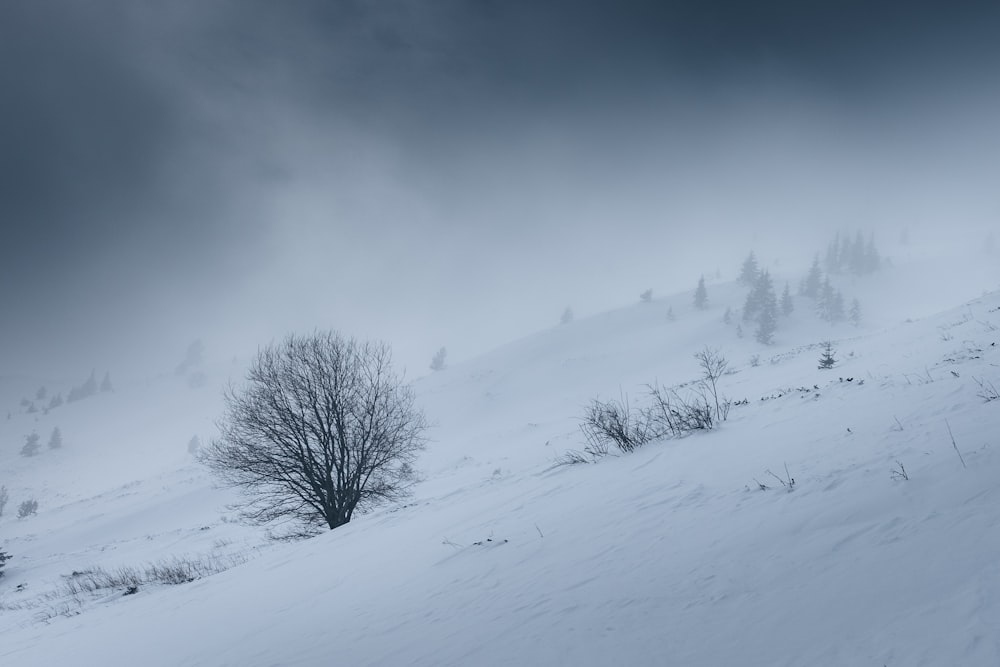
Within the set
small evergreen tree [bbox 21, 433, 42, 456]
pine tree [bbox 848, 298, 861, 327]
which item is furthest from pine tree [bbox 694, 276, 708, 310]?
small evergreen tree [bbox 21, 433, 42, 456]

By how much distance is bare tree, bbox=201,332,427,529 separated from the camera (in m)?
13.6

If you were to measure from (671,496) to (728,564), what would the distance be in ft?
5.88

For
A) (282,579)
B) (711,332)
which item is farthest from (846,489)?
(711,332)

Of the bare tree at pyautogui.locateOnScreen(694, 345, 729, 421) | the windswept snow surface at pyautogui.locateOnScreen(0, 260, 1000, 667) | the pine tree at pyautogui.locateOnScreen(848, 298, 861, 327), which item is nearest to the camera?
the windswept snow surface at pyautogui.locateOnScreen(0, 260, 1000, 667)

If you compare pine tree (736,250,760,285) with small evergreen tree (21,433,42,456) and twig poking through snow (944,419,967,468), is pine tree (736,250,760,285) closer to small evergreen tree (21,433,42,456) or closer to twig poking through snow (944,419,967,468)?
twig poking through snow (944,419,967,468)

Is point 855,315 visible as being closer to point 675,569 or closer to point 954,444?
point 954,444

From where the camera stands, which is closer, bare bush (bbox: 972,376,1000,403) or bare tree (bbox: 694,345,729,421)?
bare bush (bbox: 972,376,1000,403)

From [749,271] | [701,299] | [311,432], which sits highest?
[749,271]

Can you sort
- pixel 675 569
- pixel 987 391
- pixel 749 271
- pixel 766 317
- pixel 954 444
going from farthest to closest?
pixel 749 271 < pixel 766 317 < pixel 987 391 < pixel 954 444 < pixel 675 569

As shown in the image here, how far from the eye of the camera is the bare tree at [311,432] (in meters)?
13.6

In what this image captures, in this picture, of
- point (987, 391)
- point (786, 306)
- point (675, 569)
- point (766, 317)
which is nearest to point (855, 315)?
point (786, 306)

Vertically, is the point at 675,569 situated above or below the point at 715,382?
above

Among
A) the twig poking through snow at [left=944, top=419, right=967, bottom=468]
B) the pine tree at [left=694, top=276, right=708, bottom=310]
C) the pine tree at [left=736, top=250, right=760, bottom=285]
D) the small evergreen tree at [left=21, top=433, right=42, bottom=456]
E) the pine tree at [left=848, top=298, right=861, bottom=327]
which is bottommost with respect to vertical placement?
the pine tree at [left=848, top=298, right=861, bottom=327]

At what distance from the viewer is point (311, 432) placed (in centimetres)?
1420
